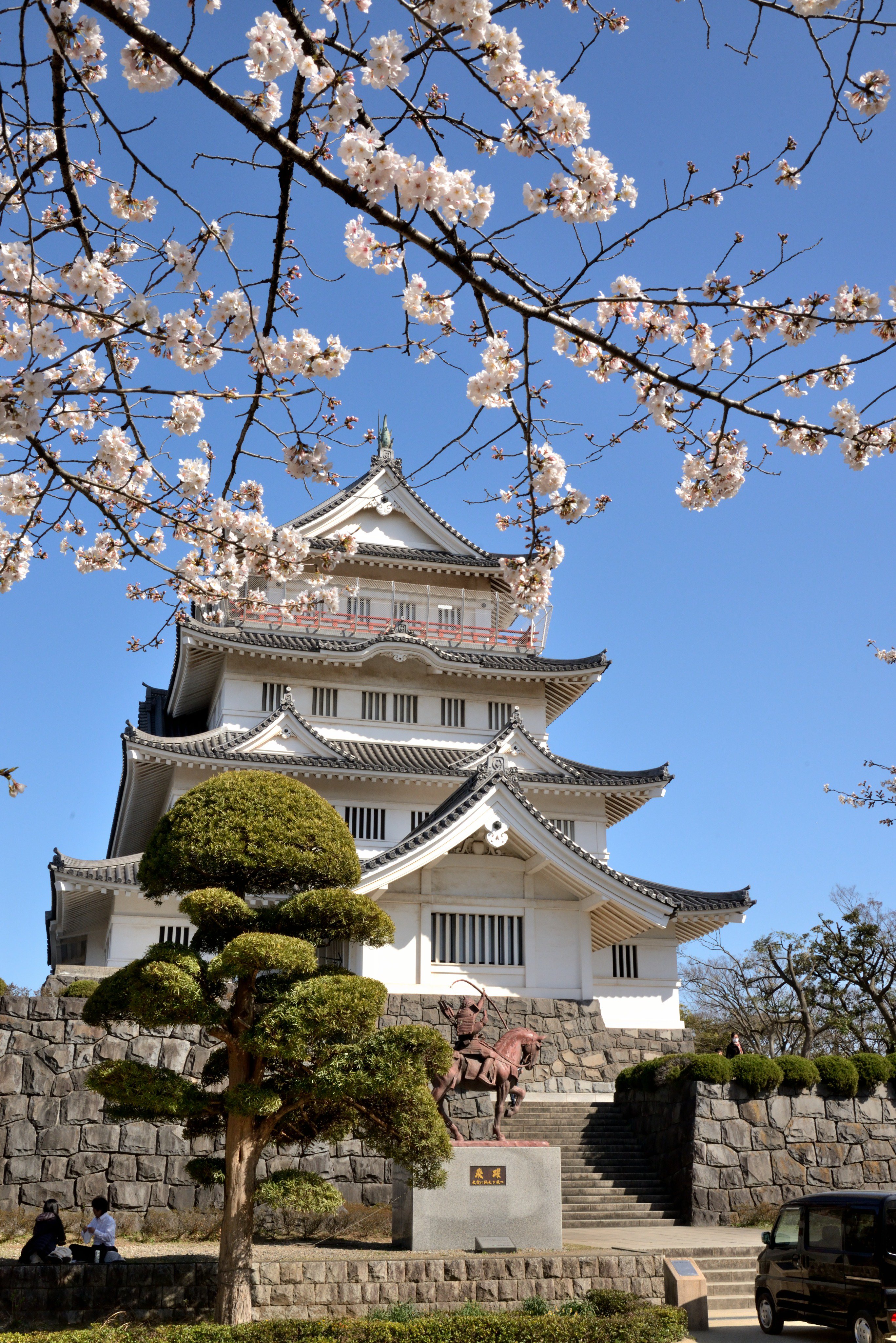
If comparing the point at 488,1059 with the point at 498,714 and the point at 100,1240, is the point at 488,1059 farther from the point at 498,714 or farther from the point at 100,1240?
the point at 498,714

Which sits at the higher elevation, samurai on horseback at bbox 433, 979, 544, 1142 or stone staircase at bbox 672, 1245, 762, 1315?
samurai on horseback at bbox 433, 979, 544, 1142

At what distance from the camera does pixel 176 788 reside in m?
24.2

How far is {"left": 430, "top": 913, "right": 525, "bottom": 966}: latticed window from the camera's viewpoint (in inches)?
829

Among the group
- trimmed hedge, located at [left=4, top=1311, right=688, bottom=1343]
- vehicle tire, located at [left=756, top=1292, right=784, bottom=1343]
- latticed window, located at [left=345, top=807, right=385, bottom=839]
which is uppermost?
latticed window, located at [left=345, top=807, right=385, bottom=839]

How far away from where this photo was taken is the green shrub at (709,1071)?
16812mm

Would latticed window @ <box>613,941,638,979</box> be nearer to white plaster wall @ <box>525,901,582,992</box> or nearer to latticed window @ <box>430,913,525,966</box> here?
white plaster wall @ <box>525,901,582,992</box>

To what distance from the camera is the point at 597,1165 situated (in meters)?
17.4

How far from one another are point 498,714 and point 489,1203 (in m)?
17.2

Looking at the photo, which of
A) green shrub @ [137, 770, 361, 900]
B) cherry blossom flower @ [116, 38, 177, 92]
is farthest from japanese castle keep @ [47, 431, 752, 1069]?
cherry blossom flower @ [116, 38, 177, 92]

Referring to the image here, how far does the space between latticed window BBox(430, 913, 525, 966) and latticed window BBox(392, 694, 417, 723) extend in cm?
763

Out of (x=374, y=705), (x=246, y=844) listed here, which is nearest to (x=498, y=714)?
(x=374, y=705)

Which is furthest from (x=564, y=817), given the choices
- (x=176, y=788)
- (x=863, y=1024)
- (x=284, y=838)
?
(x=863, y=1024)

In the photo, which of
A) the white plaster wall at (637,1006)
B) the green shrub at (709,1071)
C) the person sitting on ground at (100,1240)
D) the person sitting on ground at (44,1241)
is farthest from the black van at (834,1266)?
the white plaster wall at (637,1006)

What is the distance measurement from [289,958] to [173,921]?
13.5 metres
